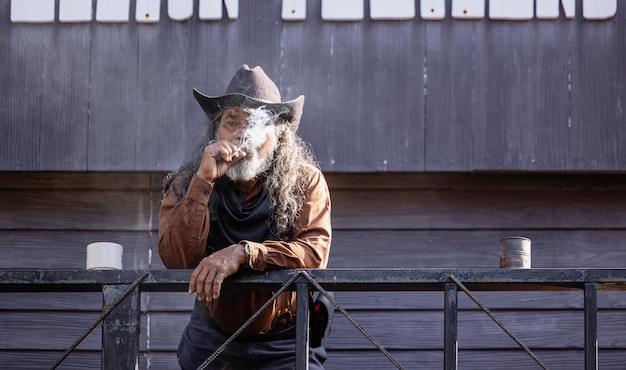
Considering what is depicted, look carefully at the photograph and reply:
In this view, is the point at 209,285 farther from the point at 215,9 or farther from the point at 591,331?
the point at 215,9

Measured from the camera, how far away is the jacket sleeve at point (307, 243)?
12.6ft

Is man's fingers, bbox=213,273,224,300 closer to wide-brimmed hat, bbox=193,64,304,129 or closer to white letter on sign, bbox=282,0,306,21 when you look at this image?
wide-brimmed hat, bbox=193,64,304,129

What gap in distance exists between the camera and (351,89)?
5.54 meters

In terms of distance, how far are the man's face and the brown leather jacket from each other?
0.22 meters

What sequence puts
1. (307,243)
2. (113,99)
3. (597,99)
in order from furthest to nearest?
(113,99), (597,99), (307,243)

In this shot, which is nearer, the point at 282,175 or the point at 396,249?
the point at 282,175

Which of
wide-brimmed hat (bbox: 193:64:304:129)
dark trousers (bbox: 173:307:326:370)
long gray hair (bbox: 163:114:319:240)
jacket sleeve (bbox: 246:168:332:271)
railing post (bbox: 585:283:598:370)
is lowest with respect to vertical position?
dark trousers (bbox: 173:307:326:370)

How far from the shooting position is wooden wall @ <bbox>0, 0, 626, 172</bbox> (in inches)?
216

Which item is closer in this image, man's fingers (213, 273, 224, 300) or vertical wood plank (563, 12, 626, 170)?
man's fingers (213, 273, 224, 300)

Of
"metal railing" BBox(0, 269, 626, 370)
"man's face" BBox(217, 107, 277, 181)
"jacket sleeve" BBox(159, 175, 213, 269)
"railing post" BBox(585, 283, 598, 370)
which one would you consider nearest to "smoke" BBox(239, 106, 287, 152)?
"man's face" BBox(217, 107, 277, 181)

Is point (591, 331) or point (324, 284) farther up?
point (324, 284)

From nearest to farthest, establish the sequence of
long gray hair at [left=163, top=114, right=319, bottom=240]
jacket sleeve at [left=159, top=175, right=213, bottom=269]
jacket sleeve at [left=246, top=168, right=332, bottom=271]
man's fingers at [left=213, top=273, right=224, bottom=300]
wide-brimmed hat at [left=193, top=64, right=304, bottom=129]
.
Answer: man's fingers at [left=213, top=273, right=224, bottom=300]
jacket sleeve at [left=246, top=168, right=332, bottom=271]
jacket sleeve at [left=159, top=175, right=213, bottom=269]
long gray hair at [left=163, top=114, right=319, bottom=240]
wide-brimmed hat at [left=193, top=64, right=304, bottom=129]

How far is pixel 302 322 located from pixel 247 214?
2.13 feet

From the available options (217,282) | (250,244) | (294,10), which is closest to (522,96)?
(294,10)
